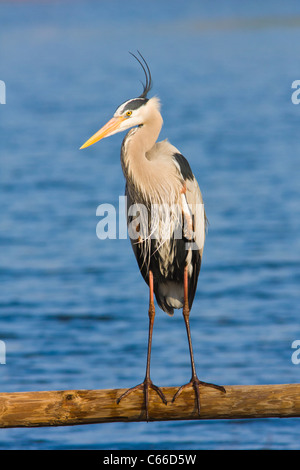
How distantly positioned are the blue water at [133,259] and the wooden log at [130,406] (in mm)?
2316

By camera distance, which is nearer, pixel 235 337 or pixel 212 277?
pixel 235 337

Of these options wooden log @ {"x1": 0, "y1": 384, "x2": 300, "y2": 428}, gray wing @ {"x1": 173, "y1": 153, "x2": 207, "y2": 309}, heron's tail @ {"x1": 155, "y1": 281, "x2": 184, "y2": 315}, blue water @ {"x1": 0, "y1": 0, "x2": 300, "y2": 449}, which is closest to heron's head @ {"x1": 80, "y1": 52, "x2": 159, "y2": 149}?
gray wing @ {"x1": 173, "y1": 153, "x2": 207, "y2": 309}

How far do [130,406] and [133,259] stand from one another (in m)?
7.83

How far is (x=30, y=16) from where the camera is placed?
64.5 metres

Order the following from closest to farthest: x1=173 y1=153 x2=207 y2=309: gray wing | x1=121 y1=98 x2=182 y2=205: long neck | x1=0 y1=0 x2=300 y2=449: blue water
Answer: x1=121 y1=98 x2=182 y2=205: long neck < x1=173 y1=153 x2=207 y2=309: gray wing < x1=0 y1=0 x2=300 y2=449: blue water

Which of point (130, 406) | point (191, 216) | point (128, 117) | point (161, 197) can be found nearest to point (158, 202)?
point (161, 197)

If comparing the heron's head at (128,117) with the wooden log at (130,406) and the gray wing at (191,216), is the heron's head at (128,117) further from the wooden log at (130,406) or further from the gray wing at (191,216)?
the wooden log at (130,406)

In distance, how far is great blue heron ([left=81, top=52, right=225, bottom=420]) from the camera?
5648 mm

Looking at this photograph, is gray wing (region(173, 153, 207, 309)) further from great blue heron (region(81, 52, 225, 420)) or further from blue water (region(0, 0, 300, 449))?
blue water (region(0, 0, 300, 449))

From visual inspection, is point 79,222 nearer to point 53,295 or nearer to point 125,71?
point 53,295

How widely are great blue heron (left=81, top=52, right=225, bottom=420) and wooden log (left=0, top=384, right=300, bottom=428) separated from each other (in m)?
0.73

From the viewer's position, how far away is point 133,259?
41.9ft

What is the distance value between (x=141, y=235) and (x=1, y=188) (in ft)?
38.8

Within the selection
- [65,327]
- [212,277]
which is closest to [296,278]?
[212,277]
